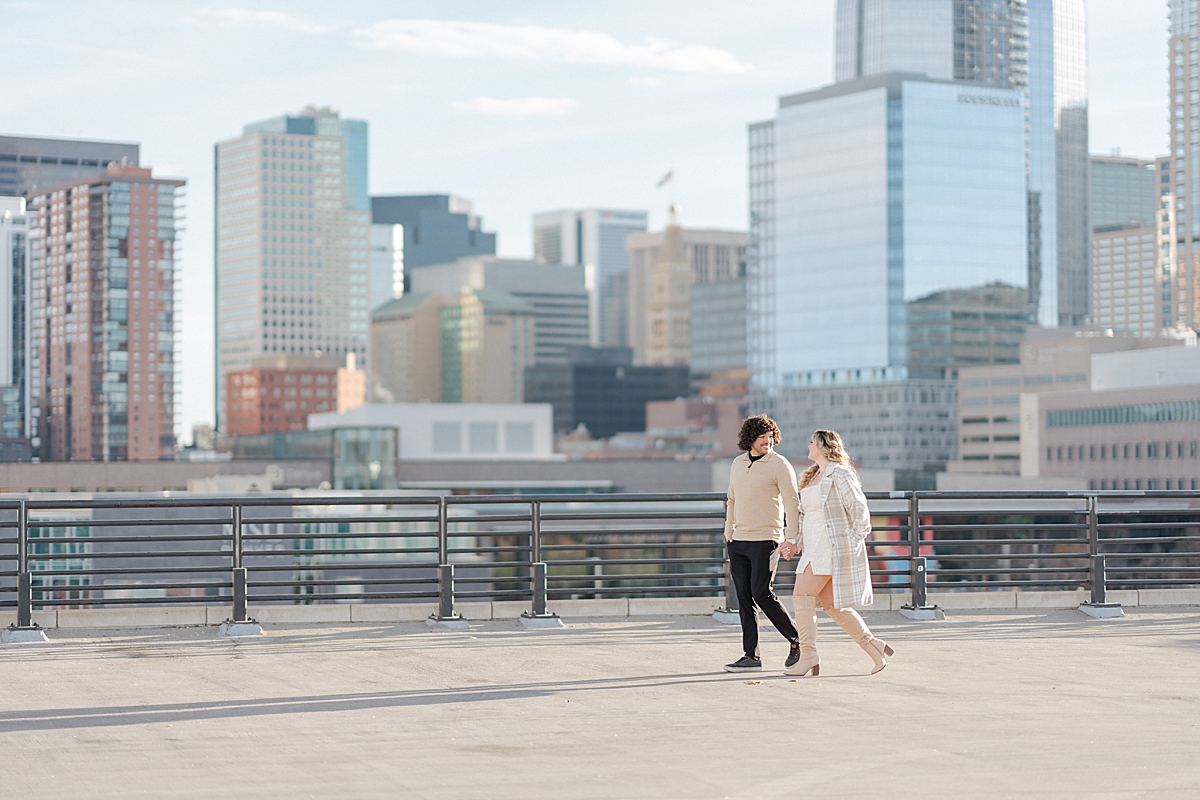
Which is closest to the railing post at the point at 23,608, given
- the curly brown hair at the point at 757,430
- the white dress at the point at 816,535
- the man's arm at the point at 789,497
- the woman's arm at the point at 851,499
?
the curly brown hair at the point at 757,430

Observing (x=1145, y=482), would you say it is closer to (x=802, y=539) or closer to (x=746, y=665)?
(x=802, y=539)

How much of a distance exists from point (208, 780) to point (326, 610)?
7542 mm

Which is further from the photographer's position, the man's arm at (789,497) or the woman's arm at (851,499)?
the man's arm at (789,497)

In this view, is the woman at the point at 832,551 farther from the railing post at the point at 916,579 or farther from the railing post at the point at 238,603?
Answer: the railing post at the point at 238,603

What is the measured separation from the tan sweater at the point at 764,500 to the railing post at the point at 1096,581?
5.62 metres

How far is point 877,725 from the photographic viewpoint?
9.72 m

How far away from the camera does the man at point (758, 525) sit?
12.0m

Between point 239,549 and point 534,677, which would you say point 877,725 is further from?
point 239,549

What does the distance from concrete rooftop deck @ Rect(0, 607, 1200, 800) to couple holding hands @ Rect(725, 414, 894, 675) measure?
0.32 m

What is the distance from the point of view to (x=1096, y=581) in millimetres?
16578

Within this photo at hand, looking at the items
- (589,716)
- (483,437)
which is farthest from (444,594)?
(483,437)

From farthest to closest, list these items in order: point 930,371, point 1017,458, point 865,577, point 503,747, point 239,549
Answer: point 930,371, point 1017,458, point 239,549, point 865,577, point 503,747

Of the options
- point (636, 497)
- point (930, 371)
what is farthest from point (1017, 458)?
point (636, 497)

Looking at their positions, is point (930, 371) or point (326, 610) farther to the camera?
point (930, 371)
